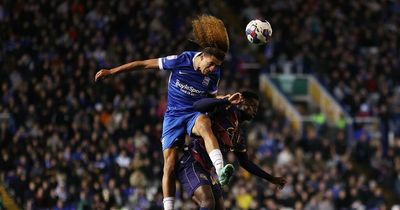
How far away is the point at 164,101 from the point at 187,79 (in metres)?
11.6

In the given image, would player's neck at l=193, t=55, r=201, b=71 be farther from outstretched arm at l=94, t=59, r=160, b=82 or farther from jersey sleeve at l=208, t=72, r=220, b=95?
outstretched arm at l=94, t=59, r=160, b=82

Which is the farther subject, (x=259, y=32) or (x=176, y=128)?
(x=259, y=32)

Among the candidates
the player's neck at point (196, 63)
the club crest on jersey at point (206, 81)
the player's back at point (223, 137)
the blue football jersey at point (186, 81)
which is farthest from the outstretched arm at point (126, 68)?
the player's back at point (223, 137)

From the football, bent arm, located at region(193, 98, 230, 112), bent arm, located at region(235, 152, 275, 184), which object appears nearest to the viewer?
bent arm, located at region(193, 98, 230, 112)

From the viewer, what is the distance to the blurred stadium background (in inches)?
822

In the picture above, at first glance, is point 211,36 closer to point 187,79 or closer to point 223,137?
point 187,79

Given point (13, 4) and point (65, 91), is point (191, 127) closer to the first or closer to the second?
point (65, 91)

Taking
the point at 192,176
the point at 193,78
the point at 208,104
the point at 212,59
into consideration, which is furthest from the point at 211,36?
the point at 192,176

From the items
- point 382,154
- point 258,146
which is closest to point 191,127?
point 258,146

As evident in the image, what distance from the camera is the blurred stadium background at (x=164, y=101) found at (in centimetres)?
2088

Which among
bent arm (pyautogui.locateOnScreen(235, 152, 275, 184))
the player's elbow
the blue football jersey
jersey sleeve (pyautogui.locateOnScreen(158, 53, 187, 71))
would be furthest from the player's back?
jersey sleeve (pyautogui.locateOnScreen(158, 53, 187, 71))

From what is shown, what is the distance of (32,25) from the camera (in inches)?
997

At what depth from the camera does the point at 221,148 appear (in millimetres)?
12133

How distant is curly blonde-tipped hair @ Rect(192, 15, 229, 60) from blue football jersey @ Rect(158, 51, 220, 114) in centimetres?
21
